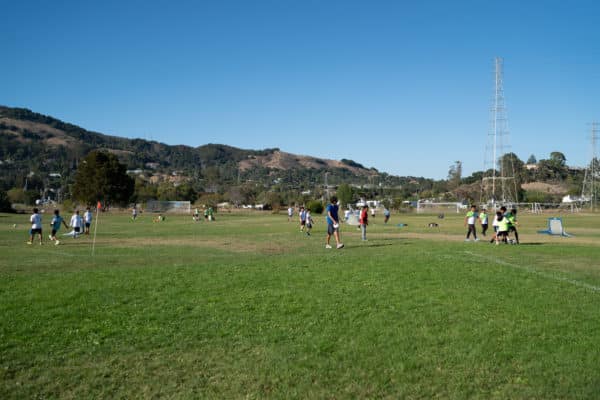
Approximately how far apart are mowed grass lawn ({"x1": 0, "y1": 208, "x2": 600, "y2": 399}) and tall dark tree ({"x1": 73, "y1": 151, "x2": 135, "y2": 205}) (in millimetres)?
83173

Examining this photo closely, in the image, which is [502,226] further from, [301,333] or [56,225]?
[56,225]

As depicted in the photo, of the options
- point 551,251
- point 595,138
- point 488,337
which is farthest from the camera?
point 595,138

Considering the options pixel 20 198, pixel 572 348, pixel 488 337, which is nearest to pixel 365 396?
pixel 488 337

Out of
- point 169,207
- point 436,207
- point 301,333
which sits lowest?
point 301,333

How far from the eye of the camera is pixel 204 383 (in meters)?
6.38

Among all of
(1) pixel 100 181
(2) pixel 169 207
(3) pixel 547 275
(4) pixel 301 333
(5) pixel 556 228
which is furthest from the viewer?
(1) pixel 100 181

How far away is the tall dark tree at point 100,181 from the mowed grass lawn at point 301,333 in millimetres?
83173

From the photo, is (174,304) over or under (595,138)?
under

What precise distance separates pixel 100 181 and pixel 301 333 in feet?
298

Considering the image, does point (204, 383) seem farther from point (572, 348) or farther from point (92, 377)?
point (572, 348)

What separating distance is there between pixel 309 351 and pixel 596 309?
17.5 feet

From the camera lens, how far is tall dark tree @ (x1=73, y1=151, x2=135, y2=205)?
302 feet

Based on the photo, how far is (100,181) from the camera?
92000mm

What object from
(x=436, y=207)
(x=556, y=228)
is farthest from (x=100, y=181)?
(x=556, y=228)
